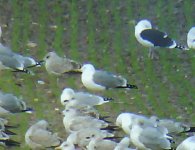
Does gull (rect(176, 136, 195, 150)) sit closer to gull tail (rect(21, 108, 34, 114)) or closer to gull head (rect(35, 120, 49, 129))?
gull head (rect(35, 120, 49, 129))

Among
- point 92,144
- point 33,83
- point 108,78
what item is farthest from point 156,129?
point 33,83

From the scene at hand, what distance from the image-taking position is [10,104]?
764cm

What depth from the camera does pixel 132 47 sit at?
31.3 ft

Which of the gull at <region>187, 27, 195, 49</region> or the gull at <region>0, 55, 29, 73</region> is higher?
the gull at <region>187, 27, 195, 49</region>

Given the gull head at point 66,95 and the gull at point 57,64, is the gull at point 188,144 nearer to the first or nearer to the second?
the gull head at point 66,95

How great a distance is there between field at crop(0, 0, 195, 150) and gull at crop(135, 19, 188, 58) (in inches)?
6.4

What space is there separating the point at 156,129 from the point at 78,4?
391 cm

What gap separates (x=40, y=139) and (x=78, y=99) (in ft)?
2.83

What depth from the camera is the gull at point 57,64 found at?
28.7ft

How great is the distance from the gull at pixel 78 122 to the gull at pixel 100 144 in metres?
0.38

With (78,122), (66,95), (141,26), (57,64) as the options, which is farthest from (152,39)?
(78,122)

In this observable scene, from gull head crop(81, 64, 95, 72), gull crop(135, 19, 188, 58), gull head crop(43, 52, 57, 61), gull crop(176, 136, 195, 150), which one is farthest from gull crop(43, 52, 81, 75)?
gull crop(176, 136, 195, 150)

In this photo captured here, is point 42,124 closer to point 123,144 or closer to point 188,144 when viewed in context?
point 123,144

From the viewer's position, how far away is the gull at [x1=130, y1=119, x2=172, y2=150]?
7.03 m
